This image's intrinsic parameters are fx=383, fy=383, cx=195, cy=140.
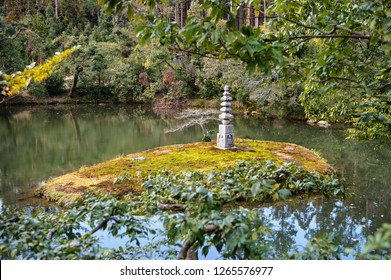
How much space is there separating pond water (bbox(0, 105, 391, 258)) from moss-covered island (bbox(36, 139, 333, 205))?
18.3 inches

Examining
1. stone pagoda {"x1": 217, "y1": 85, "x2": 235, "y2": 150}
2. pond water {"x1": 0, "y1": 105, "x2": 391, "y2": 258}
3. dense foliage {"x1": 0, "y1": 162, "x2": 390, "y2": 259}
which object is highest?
dense foliage {"x1": 0, "y1": 162, "x2": 390, "y2": 259}

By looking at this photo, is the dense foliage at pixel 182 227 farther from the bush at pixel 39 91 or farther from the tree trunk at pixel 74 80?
the tree trunk at pixel 74 80

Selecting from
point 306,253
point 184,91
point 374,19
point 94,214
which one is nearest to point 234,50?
point 374,19

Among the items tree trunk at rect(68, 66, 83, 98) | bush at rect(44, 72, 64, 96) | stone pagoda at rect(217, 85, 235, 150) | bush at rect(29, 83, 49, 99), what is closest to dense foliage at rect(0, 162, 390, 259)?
stone pagoda at rect(217, 85, 235, 150)

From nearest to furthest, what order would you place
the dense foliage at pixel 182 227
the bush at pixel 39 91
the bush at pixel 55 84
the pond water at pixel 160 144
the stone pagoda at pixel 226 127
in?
the dense foliage at pixel 182 227 < the pond water at pixel 160 144 < the stone pagoda at pixel 226 127 < the bush at pixel 39 91 < the bush at pixel 55 84

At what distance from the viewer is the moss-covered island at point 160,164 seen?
5.97 metres

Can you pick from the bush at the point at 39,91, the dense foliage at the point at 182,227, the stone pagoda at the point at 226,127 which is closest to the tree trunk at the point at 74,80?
the bush at the point at 39,91

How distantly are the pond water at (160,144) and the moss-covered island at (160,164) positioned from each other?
466 millimetres

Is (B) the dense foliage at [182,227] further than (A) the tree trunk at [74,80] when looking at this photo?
No

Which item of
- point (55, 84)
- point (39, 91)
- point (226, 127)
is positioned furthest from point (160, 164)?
point (55, 84)

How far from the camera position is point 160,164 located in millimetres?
7137

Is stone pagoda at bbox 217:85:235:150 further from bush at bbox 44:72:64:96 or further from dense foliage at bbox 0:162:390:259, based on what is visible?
bush at bbox 44:72:64:96

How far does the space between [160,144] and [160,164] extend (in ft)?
14.7

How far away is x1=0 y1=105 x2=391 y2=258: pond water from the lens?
4.96m
